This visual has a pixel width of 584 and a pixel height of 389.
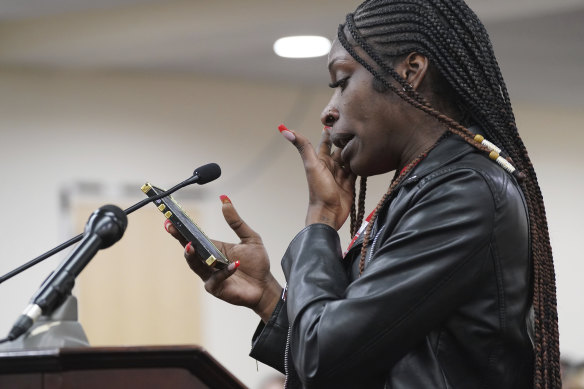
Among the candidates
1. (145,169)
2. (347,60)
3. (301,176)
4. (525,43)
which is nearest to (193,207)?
(145,169)

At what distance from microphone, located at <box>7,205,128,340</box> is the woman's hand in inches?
16.9

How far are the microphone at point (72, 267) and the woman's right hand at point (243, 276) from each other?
48 centimetres

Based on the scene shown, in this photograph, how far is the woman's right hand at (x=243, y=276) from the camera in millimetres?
1905

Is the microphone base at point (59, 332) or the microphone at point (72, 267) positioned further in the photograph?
the microphone base at point (59, 332)

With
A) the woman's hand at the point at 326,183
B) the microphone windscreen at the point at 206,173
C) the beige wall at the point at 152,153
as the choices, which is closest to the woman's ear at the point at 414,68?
the woman's hand at the point at 326,183

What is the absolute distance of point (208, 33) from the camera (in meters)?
4.88

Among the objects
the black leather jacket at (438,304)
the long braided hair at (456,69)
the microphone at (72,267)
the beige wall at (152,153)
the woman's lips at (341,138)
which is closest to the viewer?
the microphone at (72,267)

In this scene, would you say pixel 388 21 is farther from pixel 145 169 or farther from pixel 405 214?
pixel 145 169

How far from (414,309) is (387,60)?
48 centimetres

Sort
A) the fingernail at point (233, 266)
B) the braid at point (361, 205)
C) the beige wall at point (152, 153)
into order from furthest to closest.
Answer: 1. the beige wall at point (152, 153)
2. the braid at point (361, 205)
3. the fingernail at point (233, 266)

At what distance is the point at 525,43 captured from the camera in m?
5.27

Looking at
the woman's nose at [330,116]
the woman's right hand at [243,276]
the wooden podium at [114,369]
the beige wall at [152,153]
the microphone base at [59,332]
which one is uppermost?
the beige wall at [152,153]

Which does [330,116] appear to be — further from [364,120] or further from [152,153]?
[152,153]

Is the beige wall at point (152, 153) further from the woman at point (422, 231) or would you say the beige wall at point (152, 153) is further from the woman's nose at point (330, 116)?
the woman's nose at point (330, 116)
